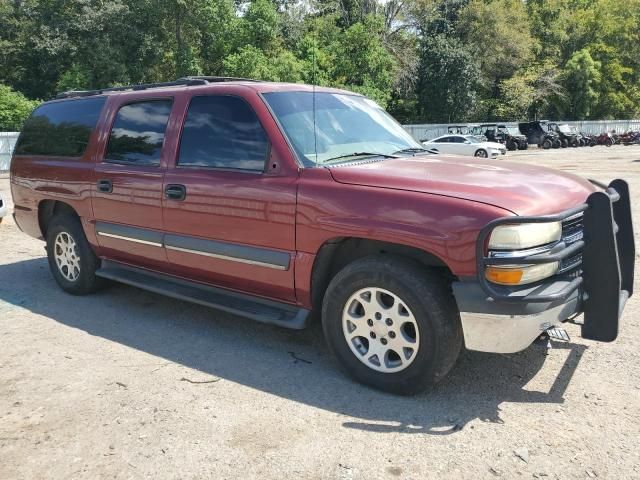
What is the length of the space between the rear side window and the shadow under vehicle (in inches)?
1437

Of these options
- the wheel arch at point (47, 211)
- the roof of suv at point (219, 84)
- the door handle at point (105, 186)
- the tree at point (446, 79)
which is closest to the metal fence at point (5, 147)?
the wheel arch at point (47, 211)

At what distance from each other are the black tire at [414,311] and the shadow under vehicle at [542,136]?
123 feet

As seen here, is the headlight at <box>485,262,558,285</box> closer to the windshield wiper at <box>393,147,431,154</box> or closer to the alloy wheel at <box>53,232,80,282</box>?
the windshield wiper at <box>393,147,431,154</box>

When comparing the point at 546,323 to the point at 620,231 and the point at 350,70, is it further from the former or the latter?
the point at 350,70

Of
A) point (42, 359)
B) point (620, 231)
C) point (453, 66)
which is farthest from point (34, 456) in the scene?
point (453, 66)

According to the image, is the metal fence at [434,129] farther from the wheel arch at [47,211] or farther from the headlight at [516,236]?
the headlight at [516,236]

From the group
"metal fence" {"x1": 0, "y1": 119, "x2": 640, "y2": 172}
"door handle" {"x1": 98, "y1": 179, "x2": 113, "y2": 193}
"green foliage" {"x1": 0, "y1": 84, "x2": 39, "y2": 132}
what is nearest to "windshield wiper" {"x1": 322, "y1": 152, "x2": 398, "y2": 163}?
"door handle" {"x1": 98, "y1": 179, "x2": 113, "y2": 193}

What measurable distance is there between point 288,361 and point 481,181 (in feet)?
5.96

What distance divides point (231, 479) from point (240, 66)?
2654 centimetres

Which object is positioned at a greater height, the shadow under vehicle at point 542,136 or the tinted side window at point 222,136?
the tinted side window at point 222,136

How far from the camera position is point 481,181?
11.0 feet

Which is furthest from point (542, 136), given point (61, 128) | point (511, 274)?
point (511, 274)

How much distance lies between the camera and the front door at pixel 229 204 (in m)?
3.76

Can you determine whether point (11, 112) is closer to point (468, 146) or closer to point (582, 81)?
point (468, 146)
